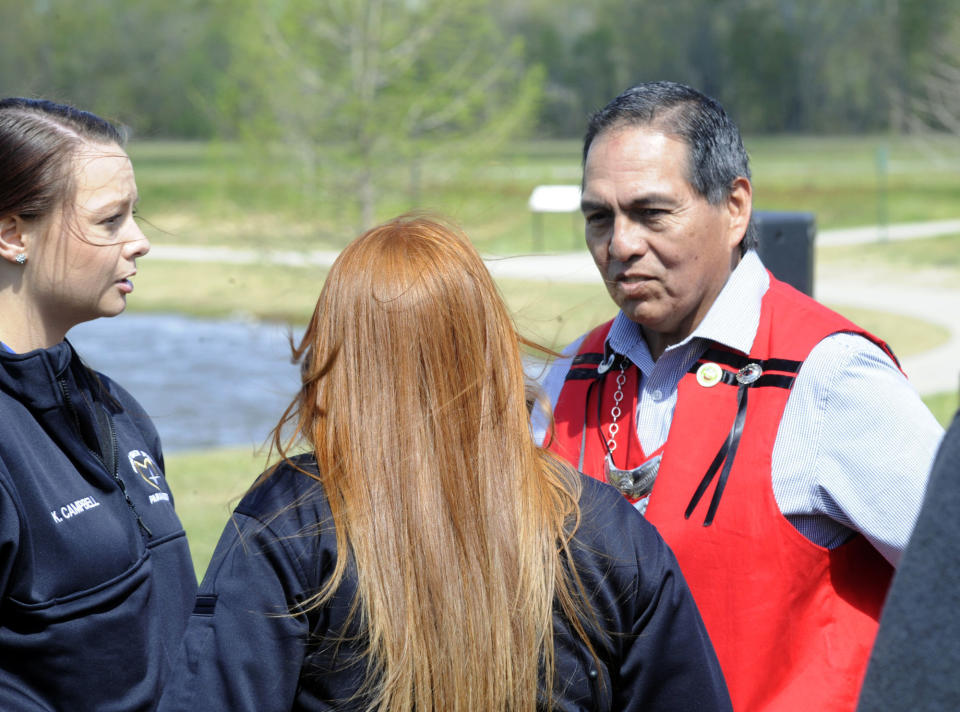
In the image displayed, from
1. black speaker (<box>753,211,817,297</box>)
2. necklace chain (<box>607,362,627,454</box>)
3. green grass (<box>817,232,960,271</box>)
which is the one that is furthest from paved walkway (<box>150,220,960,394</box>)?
necklace chain (<box>607,362,627,454</box>)

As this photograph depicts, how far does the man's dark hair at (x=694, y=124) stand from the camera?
7.87ft

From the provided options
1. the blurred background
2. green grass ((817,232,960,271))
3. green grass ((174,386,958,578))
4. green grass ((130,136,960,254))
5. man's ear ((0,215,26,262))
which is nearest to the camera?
man's ear ((0,215,26,262))

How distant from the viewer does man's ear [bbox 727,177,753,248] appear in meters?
2.48

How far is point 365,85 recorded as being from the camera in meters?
17.4

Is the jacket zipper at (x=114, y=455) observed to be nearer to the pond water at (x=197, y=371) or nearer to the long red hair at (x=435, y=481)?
the long red hair at (x=435, y=481)

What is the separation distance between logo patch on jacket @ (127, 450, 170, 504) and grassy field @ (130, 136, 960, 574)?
0.44 m

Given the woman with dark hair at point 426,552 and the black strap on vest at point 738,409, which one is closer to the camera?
the woman with dark hair at point 426,552

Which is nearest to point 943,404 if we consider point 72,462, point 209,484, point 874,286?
point 209,484

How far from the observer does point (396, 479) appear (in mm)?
1681

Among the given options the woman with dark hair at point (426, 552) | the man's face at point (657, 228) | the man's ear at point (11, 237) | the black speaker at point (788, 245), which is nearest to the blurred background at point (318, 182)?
the man's face at point (657, 228)

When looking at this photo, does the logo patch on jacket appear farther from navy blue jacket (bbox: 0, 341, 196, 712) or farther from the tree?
the tree

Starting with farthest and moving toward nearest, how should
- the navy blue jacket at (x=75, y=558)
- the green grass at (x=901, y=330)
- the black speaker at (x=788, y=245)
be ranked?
the green grass at (x=901, y=330) < the black speaker at (x=788, y=245) < the navy blue jacket at (x=75, y=558)

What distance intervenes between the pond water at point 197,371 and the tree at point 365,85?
119 inches

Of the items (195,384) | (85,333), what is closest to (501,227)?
(85,333)
